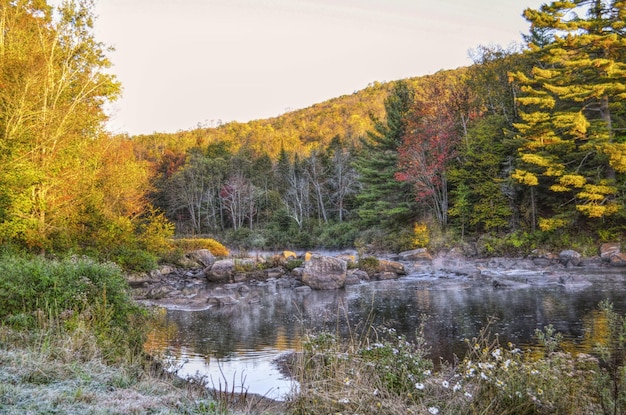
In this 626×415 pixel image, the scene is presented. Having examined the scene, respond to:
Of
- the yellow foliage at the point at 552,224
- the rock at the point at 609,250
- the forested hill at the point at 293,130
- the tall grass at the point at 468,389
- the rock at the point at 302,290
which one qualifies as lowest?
the rock at the point at 302,290

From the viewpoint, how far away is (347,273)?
20.0 meters

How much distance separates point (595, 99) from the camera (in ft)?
72.0

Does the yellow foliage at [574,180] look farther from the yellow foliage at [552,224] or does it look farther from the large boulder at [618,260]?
the large boulder at [618,260]

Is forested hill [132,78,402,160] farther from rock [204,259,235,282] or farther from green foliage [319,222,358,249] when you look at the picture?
rock [204,259,235,282]

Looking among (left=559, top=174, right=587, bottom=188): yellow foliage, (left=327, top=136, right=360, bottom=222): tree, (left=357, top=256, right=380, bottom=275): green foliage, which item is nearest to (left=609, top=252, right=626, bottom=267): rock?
(left=559, top=174, right=587, bottom=188): yellow foliage

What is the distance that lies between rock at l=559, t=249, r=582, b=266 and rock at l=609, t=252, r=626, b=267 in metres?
1.22

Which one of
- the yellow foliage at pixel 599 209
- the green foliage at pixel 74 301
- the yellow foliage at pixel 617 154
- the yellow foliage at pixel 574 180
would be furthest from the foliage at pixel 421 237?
the green foliage at pixel 74 301

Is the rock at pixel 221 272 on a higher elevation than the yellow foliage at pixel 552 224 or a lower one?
lower

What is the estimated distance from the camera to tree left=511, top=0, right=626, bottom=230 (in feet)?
66.6

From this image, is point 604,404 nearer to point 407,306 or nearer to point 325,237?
point 407,306

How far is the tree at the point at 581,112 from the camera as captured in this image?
20.3m

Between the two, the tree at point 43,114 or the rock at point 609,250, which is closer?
the tree at point 43,114

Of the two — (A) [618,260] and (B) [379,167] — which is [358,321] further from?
(B) [379,167]

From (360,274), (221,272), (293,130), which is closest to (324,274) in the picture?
(360,274)
